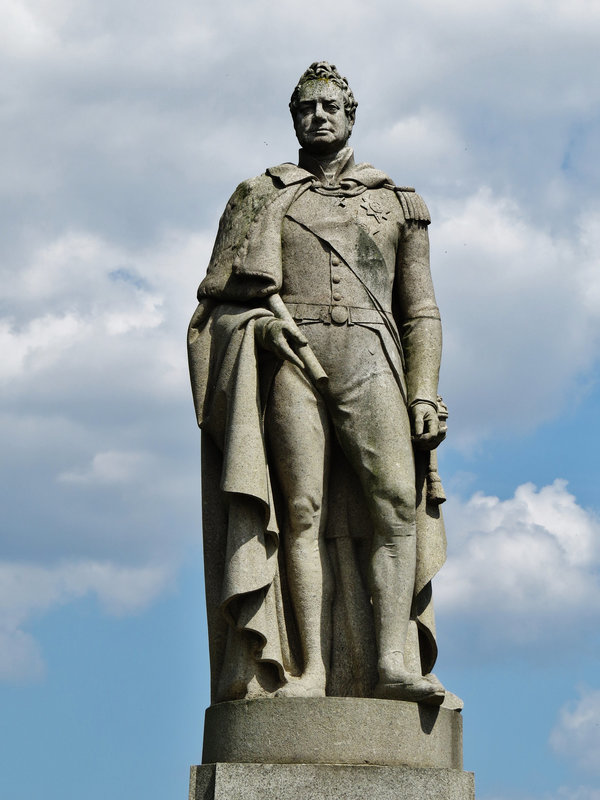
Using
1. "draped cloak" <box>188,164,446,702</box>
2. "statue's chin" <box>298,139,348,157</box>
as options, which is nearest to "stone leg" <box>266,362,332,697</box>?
"draped cloak" <box>188,164,446,702</box>

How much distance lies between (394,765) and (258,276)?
12.9 ft

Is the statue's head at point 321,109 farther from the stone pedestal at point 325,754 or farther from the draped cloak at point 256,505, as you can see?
the stone pedestal at point 325,754

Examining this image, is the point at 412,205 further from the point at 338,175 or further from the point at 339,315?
the point at 339,315

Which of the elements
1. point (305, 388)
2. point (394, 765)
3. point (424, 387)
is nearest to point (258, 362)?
point (305, 388)

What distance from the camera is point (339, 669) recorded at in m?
11.0

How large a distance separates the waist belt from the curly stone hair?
1.86m

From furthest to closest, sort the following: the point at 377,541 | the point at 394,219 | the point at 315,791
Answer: the point at 394,219 < the point at 377,541 < the point at 315,791

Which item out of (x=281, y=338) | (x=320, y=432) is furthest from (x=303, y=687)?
(x=281, y=338)

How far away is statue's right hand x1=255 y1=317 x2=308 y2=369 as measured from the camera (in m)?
10.9

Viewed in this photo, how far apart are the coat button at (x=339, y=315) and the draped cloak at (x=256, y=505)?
0.51m

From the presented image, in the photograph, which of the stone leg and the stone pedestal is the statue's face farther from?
the stone pedestal

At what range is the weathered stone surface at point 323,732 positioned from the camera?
10148mm

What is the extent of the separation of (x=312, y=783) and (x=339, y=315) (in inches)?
142

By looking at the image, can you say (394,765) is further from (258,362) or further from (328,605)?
(258,362)
